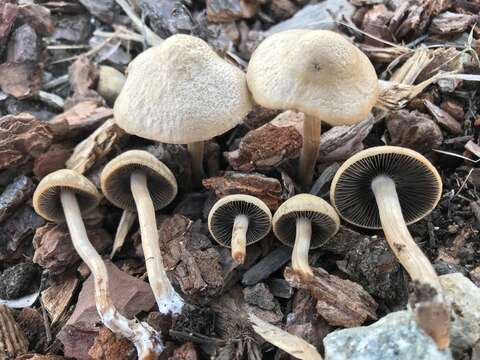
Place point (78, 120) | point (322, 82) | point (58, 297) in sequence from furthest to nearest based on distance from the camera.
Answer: point (78, 120) → point (58, 297) → point (322, 82)

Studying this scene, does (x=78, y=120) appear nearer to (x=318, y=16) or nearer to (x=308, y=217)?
(x=308, y=217)

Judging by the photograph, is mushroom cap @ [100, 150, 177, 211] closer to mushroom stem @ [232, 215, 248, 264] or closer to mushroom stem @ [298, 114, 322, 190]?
mushroom stem @ [232, 215, 248, 264]

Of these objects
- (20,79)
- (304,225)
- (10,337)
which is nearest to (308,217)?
(304,225)

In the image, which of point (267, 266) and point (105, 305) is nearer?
point (105, 305)

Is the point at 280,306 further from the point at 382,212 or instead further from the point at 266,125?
the point at 266,125

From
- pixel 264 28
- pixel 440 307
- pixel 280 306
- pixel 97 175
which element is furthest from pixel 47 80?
pixel 440 307

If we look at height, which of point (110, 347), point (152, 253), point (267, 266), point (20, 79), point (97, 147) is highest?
point (20, 79)

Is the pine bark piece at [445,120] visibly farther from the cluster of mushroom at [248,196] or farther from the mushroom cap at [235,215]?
the mushroom cap at [235,215]

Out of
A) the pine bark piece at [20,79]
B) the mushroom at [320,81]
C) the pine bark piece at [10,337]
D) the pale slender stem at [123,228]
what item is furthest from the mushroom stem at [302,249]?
the pine bark piece at [20,79]
